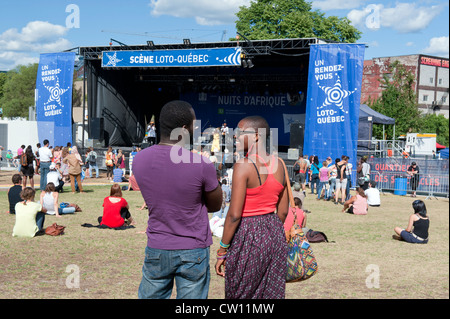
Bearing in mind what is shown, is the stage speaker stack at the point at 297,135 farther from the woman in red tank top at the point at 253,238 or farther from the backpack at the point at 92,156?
the woman in red tank top at the point at 253,238

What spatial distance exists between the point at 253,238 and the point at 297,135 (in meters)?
21.1

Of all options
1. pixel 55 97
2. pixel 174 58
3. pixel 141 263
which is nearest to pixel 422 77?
pixel 174 58

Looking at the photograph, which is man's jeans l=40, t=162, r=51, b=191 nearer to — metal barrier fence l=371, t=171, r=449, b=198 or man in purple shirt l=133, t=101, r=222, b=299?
metal barrier fence l=371, t=171, r=449, b=198

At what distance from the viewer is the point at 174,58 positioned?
25219 millimetres

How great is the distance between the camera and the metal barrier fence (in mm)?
18844

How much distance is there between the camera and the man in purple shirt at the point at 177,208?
316 cm

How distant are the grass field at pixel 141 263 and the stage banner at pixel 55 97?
14872 millimetres

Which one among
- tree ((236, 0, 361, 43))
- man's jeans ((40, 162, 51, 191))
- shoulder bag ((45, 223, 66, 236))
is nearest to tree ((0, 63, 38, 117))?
tree ((236, 0, 361, 43))

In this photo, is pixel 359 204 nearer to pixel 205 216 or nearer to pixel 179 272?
pixel 205 216

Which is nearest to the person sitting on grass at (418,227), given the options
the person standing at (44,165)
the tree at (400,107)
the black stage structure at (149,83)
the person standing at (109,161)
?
the person standing at (44,165)

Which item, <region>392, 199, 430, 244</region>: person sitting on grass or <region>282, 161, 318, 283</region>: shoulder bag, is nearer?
<region>282, 161, 318, 283</region>: shoulder bag

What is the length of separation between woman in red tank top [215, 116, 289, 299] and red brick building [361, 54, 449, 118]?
52.2m
